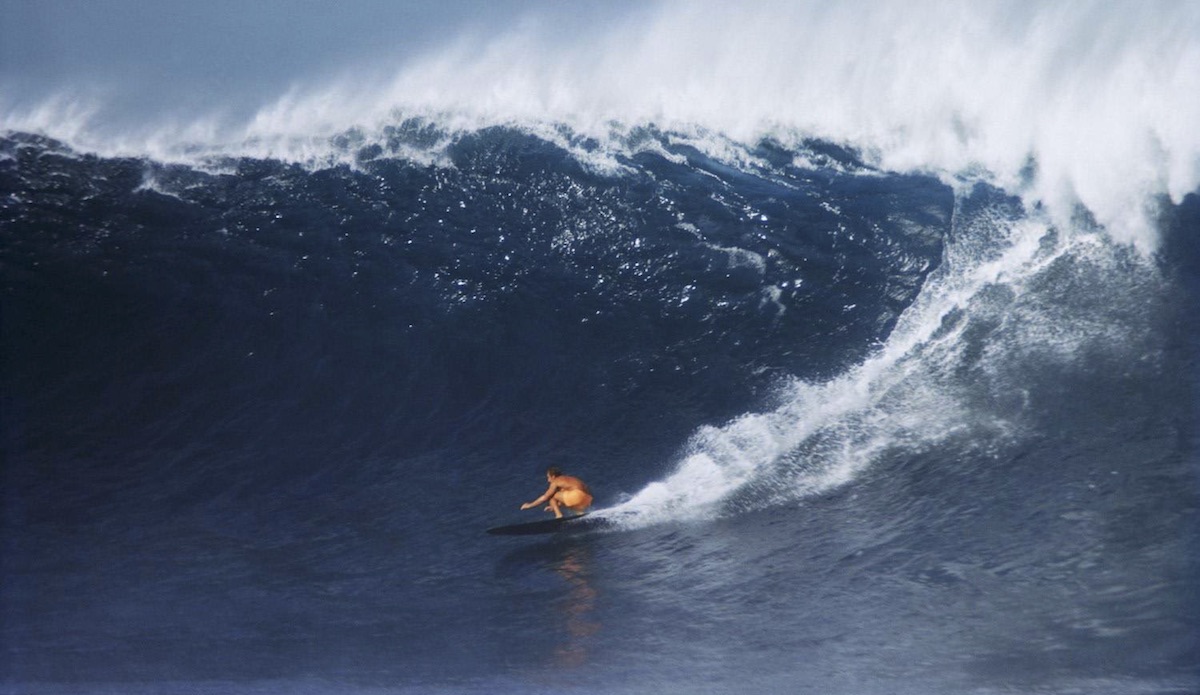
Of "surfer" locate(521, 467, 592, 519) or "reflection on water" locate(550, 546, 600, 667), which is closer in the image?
"reflection on water" locate(550, 546, 600, 667)

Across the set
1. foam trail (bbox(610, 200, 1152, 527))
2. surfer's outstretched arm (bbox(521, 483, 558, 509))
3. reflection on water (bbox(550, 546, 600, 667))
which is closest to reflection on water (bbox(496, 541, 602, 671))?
reflection on water (bbox(550, 546, 600, 667))

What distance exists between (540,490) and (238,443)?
3.16 metres

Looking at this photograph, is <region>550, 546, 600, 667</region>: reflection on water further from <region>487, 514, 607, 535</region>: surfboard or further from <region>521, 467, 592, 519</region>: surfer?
<region>521, 467, 592, 519</region>: surfer

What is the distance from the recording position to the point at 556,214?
12.5 meters

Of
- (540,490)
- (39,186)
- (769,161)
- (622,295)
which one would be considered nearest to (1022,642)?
(540,490)

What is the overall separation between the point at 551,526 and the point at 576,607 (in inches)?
47.4

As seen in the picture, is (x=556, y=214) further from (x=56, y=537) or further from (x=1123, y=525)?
(x=1123, y=525)

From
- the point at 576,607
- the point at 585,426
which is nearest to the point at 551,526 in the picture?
the point at 576,607

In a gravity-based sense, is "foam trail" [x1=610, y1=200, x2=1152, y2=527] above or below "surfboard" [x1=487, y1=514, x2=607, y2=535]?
above

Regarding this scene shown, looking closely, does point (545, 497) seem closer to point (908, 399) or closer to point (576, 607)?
point (576, 607)

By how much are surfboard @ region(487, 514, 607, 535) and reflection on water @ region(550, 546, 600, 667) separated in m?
0.25

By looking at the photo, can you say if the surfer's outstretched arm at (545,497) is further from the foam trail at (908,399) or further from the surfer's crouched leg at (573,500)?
the foam trail at (908,399)

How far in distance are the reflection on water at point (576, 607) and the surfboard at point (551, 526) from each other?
9.9 inches

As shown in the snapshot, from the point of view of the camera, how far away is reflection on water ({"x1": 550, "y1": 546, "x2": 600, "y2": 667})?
22.2 ft
